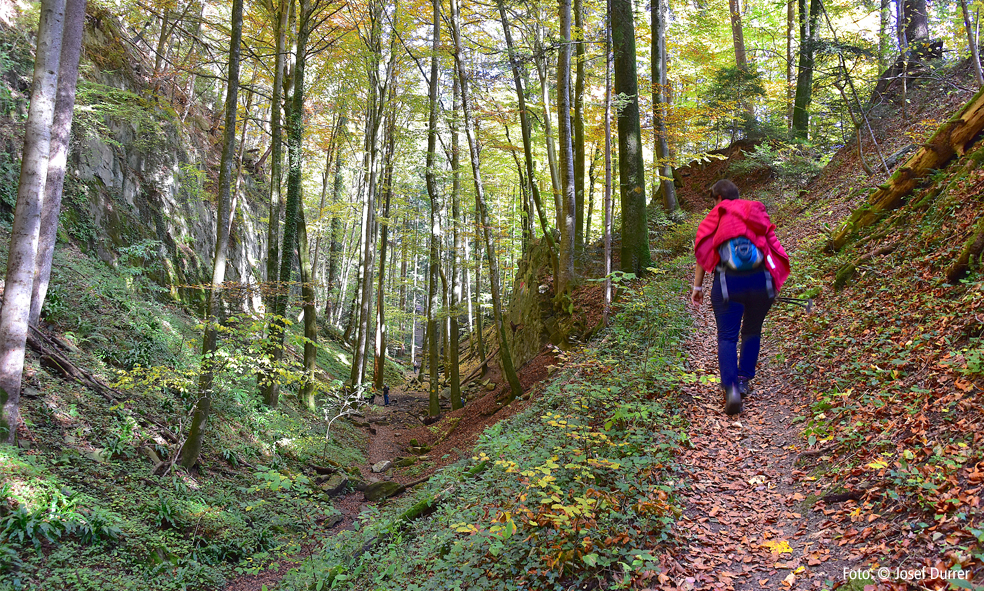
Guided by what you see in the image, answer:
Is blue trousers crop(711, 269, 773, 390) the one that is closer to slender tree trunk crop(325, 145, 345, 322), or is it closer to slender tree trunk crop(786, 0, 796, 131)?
slender tree trunk crop(786, 0, 796, 131)

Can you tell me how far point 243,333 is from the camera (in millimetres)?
6852

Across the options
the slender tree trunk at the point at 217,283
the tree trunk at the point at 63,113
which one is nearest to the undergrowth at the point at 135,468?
the slender tree trunk at the point at 217,283

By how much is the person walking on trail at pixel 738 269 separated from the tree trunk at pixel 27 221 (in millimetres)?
7152

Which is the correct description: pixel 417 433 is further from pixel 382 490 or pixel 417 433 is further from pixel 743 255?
pixel 743 255

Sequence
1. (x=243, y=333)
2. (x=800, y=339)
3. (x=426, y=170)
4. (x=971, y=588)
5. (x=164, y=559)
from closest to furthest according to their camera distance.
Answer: (x=971, y=588)
(x=164, y=559)
(x=800, y=339)
(x=243, y=333)
(x=426, y=170)

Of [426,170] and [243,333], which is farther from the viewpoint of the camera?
[426,170]

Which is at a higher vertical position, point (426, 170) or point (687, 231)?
point (426, 170)

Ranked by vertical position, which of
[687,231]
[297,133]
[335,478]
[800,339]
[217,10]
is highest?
[217,10]

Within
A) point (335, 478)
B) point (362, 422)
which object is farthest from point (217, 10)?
point (335, 478)

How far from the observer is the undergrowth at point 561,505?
3.43m

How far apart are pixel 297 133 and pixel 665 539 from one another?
10747mm

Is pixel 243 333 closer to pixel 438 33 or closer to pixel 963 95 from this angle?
pixel 438 33

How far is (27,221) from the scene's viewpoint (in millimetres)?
5168

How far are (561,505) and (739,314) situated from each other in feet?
7.58
